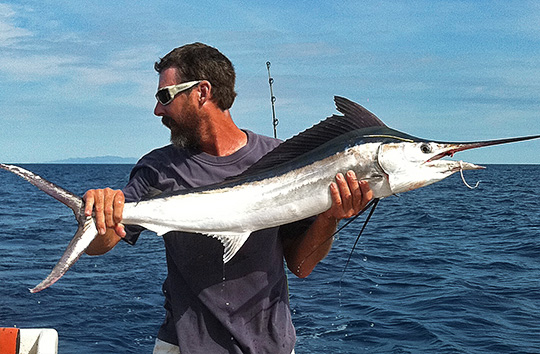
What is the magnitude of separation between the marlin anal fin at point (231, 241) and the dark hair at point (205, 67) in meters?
0.82

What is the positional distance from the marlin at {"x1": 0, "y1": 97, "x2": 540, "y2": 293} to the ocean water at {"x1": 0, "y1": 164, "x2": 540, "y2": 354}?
6.21 meters

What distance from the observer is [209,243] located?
136 inches

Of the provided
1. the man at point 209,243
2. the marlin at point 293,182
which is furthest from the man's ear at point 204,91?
the marlin at point 293,182

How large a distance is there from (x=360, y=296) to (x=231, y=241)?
9149 mm

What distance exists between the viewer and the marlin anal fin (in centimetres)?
316

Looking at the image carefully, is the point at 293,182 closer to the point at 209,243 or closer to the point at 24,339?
the point at 209,243

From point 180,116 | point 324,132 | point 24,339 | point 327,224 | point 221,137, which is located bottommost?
point 24,339

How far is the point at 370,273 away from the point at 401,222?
1220 cm

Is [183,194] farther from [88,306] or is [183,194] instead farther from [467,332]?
[88,306]

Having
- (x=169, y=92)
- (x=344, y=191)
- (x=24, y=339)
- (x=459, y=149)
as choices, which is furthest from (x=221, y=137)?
(x=24, y=339)

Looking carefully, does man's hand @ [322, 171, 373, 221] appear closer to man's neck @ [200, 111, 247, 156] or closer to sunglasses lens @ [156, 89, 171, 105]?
man's neck @ [200, 111, 247, 156]

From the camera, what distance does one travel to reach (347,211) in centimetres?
306

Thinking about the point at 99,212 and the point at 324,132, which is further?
the point at 324,132

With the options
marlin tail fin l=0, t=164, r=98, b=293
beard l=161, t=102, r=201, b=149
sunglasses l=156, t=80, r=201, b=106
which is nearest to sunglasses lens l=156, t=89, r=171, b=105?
sunglasses l=156, t=80, r=201, b=106
